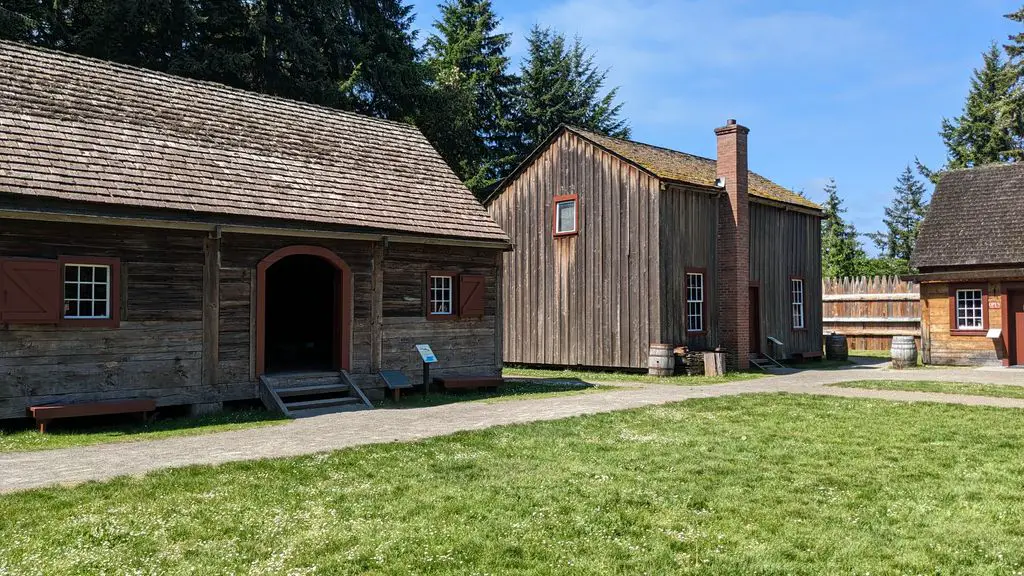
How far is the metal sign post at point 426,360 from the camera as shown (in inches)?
618

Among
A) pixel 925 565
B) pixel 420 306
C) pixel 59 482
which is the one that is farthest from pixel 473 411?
pixel 925 565

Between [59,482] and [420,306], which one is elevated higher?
[420,306]

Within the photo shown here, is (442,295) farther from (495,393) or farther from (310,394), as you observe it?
(310,394)

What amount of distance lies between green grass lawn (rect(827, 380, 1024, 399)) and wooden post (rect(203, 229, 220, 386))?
1285 centimetres

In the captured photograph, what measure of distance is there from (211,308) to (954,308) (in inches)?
826

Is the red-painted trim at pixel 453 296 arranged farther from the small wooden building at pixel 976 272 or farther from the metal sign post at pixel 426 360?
the small wooden building at pixel 976 272

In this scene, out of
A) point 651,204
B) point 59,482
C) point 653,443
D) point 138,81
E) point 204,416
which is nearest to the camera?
point 59,482

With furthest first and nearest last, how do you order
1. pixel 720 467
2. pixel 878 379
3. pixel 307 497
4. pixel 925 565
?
pixel 878 379 < pixel 720 467 < pixel 307 497 < pixel 925 565

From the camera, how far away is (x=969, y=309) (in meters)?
23.6

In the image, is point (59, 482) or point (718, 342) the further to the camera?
point (718, 342)

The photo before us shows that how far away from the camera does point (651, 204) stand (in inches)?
821

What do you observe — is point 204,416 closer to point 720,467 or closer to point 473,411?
point 473,411

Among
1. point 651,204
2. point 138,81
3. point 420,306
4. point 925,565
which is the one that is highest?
point 138,81

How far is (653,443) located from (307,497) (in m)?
4.55
